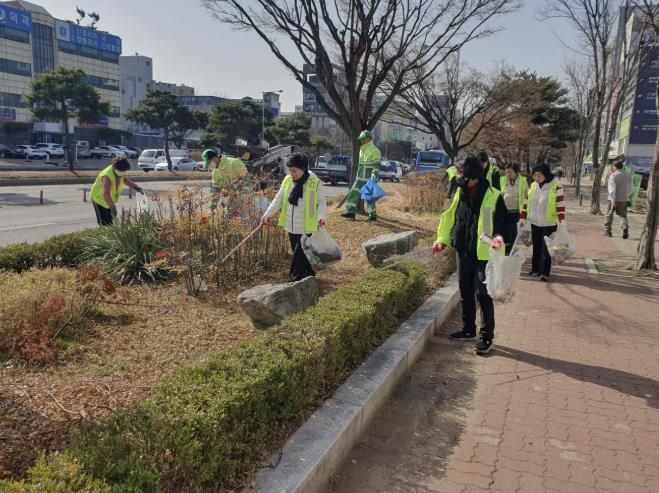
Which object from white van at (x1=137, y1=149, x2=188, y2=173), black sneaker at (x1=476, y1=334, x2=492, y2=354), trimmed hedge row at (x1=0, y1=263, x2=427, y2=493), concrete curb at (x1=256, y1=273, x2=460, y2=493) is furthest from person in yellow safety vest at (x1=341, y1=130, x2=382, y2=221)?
white van at (x1=137, y1=149, x2=188, y2=173)

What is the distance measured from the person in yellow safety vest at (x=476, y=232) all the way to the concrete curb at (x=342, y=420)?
523 millimetres

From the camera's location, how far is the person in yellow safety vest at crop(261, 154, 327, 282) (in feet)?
19.0

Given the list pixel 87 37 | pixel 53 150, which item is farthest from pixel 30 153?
pixel 87 37

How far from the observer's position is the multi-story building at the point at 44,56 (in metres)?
55.1

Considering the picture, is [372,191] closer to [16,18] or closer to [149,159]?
[149,159]

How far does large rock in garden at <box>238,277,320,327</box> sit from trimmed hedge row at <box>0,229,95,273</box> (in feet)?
9.25

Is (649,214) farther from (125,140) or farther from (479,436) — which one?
(125,140)

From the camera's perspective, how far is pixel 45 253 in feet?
20.1

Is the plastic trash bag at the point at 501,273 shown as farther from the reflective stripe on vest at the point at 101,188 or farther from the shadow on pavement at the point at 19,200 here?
the shadow on pavement at the point at 19,200

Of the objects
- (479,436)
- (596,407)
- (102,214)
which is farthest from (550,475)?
(102,214)

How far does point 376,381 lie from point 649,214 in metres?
6.32

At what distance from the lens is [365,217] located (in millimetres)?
11117

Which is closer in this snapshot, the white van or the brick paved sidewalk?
the brick paved sidewalk

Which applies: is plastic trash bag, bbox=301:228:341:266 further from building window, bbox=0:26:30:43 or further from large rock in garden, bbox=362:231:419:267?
building window, bbox=0:26:30:43
